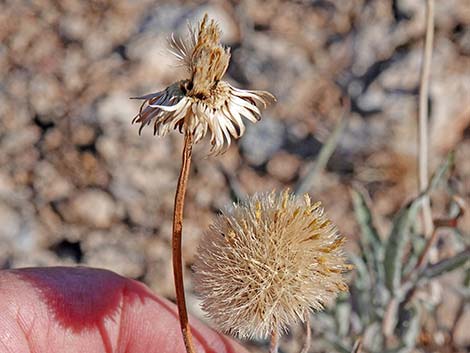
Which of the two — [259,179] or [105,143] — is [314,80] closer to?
[259,179]

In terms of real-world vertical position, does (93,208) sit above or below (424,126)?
below

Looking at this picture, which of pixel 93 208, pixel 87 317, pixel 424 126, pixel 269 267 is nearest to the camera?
pixel 269 267

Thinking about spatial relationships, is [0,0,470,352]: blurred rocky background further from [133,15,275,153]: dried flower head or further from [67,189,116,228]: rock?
[133,15,275,153]: dried flower head

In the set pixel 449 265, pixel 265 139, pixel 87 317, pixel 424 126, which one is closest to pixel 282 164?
pixel 265 139

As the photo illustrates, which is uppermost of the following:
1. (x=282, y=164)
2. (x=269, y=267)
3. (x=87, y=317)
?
(x=282, y=164)

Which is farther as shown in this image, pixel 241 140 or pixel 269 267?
pixel 241 140

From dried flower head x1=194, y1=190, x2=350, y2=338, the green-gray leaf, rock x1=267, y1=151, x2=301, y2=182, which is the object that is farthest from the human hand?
rock x1=267, y1=151, x2=301, y2=182

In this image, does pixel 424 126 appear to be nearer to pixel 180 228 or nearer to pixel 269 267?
pixel 269 267

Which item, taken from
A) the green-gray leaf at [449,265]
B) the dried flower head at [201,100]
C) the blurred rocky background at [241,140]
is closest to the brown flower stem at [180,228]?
the dried flower head at [201,100]

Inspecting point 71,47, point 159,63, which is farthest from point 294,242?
point 71,47
